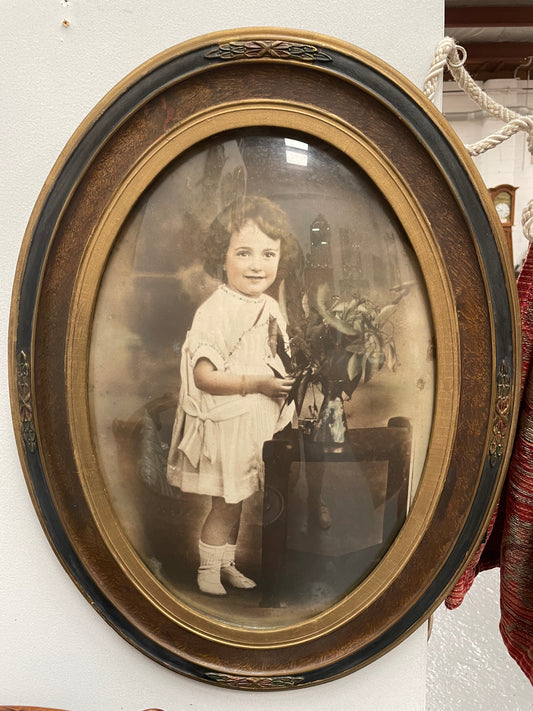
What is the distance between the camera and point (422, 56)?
66cm

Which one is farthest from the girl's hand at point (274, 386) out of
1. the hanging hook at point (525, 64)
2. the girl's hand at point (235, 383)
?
the hanging hook at point (525, 64)

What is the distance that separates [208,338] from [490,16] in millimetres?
2724

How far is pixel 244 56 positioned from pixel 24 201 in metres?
0.36

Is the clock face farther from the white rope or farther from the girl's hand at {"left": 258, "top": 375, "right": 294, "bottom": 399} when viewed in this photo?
the girl's hand at {"left": 258, "top": 375, "right": 294, "bottom": 399}

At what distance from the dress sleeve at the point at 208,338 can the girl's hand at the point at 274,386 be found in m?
0.05

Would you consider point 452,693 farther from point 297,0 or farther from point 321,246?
point 297,0

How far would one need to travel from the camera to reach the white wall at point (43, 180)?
655 millimetres

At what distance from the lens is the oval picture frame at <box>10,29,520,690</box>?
0.63 metres

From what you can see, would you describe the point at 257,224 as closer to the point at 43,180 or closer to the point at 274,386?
the point at 274,386

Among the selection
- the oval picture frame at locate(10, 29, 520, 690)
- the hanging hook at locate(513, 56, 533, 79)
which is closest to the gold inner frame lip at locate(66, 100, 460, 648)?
the oval picture frame at locate(10, 29, 520, 690)

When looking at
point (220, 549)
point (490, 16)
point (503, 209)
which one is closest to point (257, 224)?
point (220, 549)

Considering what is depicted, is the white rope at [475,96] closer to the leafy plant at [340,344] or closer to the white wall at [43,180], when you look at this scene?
the white wall at [43,180]

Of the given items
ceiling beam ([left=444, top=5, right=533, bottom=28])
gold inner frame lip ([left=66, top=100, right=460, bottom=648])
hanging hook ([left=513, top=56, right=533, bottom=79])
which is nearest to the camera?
gold inner frame lip ([left=66, top=100, right=460, bottom=648])

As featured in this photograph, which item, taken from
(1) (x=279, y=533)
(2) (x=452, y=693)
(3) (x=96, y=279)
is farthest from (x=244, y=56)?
(2) (x=452, y=693)
